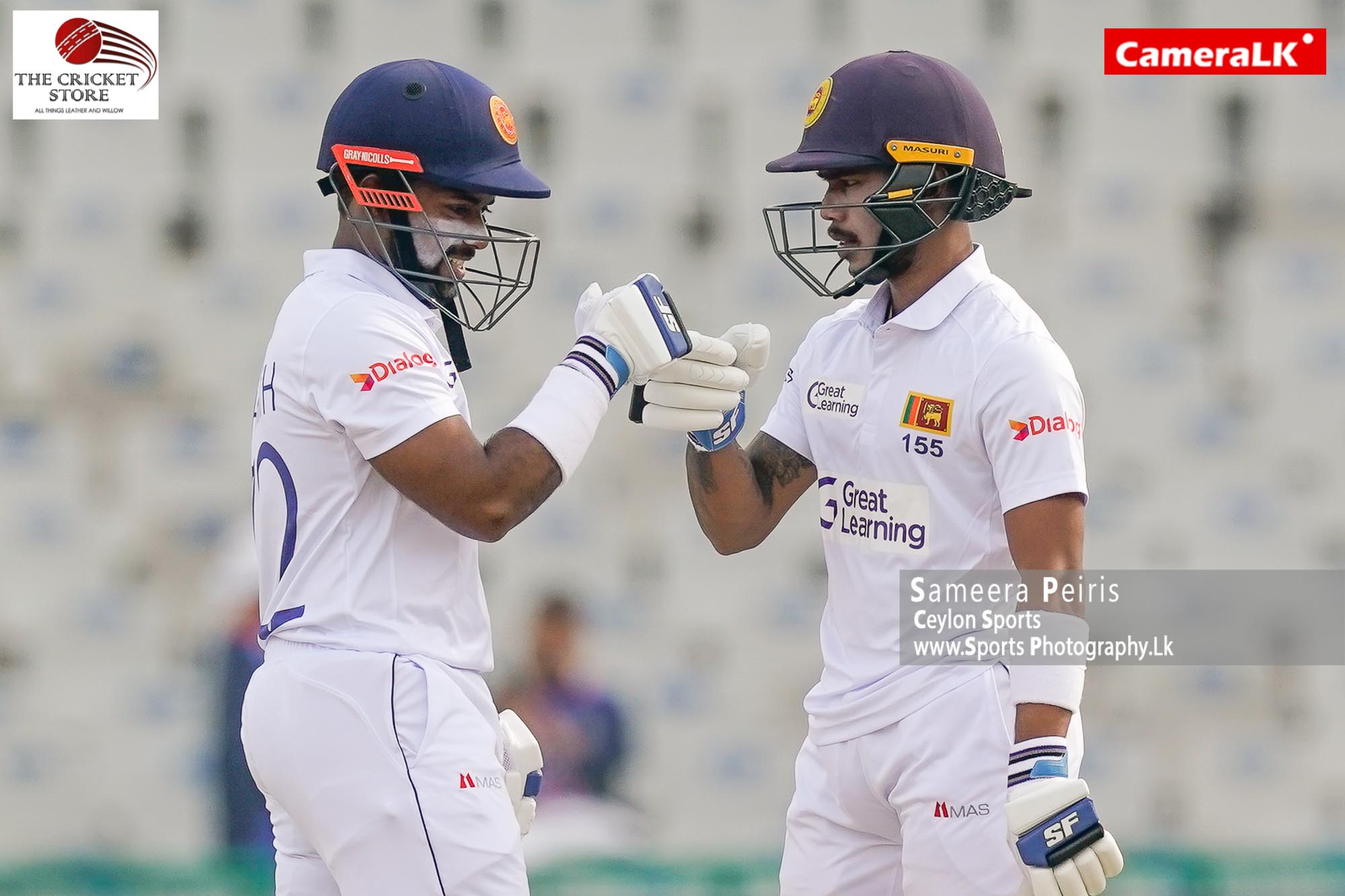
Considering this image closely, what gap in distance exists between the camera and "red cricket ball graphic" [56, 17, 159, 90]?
5.72m

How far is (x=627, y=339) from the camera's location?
291cm

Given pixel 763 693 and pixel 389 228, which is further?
pixel 763 693

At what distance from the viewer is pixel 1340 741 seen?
19.3 feet

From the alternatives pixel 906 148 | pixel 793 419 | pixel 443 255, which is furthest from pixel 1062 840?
pixel 443 255

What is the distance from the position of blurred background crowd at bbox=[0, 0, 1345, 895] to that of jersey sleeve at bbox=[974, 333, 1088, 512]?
9.69ft

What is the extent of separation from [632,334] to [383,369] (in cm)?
48

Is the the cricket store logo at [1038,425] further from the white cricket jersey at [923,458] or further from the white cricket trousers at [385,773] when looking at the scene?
the white cricket trousers at [385,773]

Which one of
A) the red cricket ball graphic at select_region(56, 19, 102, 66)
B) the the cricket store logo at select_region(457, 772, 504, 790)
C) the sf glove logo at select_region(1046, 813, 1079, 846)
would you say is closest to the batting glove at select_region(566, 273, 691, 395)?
the the cricket store logo at select_region(457, 772, 504, 790)

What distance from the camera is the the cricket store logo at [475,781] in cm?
261

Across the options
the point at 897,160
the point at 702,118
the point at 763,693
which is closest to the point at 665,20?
the point at 702,118

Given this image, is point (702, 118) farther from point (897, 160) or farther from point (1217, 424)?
point (897, 160)

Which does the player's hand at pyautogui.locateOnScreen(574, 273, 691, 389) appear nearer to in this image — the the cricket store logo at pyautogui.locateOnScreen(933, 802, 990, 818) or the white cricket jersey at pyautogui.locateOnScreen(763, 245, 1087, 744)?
the white cricket jersey at pyautogui.locateOnScreen(763, 245, 1087, 744)

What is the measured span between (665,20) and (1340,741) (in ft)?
11.7

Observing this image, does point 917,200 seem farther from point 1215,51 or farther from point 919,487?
point 1215,51
